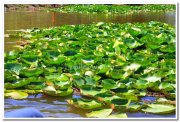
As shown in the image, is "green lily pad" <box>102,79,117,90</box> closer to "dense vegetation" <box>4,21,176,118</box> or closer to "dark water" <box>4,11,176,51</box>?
"dense vegetation" <box>4,21,176,118</box>

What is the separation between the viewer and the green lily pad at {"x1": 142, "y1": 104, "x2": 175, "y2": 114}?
2.67 metres

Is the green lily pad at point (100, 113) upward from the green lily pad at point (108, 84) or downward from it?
downward

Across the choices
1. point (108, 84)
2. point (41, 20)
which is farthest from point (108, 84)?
point (41, 20)

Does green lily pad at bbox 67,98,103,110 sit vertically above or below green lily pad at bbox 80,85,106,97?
below

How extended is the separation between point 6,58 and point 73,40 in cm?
147

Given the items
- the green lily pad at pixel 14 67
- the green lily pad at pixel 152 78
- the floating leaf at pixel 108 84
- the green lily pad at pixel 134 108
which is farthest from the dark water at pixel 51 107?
the green lily pad at pixel 152 78

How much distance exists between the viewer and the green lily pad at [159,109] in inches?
105

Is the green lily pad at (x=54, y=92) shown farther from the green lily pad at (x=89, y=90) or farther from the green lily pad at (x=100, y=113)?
the green lily pad at (x=100, y=113)

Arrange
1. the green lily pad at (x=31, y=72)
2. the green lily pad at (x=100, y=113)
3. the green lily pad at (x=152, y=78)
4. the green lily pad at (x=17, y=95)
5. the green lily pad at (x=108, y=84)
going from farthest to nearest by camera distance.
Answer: the green lily pad at (x=31, y=72) → the green lily pad at (x=152, y=78) → the green lily pad at (x=108, y=84) → the green lily pad at (x=17, y=95) → the green lily pad at (x=100, y=113)

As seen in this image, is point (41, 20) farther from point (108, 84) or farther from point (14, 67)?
point (108, 84)

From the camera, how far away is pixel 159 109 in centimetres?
271

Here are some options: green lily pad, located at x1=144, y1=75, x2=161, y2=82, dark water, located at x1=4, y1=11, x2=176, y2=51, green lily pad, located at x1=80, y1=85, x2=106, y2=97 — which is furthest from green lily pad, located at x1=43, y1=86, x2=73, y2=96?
dark water, located at x1=4, y1=11, x2=176, y2=51

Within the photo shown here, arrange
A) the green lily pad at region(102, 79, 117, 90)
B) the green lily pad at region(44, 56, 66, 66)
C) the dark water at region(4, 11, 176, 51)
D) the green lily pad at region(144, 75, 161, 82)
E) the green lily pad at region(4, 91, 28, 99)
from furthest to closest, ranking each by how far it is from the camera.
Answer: the dark water at region(4, 11, 176, 51) → the green lily pad at region(44, 56, 66, 66) → the green lily pad at region(144, 75, 161, 82) → the green lily pad at region(102, 79, 117, 90) → the green lily pad at region(4, 91, 28, 99)

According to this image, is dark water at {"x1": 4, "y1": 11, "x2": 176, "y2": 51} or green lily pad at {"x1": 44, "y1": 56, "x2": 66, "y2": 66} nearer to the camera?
green lily pad at {"x1": 44, "y1": 56, "x2": 66, "y2": 66}
